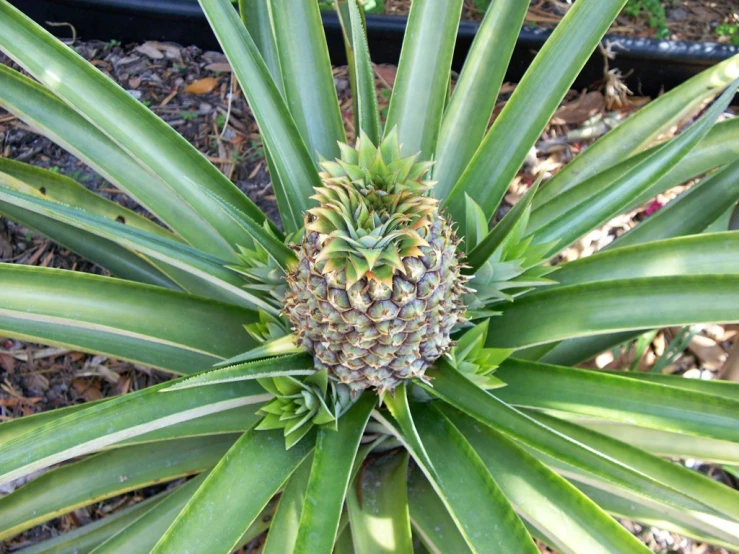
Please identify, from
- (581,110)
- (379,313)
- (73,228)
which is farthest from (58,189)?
(581,110)

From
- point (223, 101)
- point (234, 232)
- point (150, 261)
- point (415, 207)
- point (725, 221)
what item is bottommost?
point (415, 207)

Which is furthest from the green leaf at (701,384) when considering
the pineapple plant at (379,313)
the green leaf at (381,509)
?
the green leaf at (381,509)

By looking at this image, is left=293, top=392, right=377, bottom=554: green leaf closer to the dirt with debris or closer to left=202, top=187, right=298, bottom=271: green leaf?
left=202, top=187, right=298, bottom=271: green leaf

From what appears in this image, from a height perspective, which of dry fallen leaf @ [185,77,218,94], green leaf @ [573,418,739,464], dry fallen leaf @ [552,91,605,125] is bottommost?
green leaf @ [573,418,739,464]

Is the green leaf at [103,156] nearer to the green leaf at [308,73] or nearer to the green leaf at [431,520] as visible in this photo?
the green leaf at [308,73]

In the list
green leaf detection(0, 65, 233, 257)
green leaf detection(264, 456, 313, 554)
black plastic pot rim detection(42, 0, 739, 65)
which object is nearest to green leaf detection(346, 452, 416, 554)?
green leaf detection(264, 456, 313, 554)

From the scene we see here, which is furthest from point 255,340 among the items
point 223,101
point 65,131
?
point 223,101

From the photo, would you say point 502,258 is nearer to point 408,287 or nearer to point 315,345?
point 408,287
